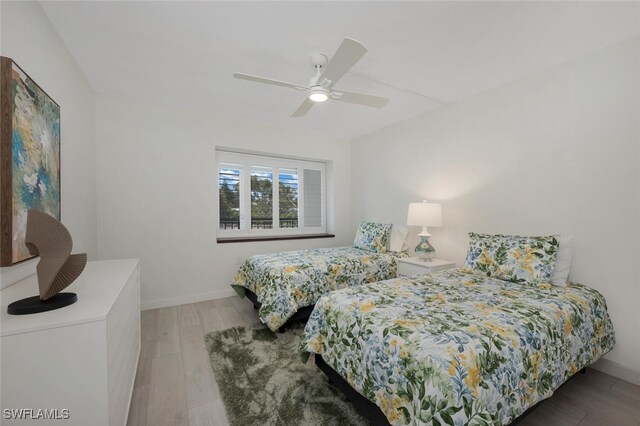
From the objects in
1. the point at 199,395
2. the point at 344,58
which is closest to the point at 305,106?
the point at 344,58

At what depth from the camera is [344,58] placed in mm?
1659

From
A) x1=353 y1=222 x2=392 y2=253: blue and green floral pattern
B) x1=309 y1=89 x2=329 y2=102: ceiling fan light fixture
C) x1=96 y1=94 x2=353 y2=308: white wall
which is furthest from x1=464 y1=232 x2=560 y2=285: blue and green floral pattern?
x1=96 y1=94 x2=353 y2=308: white wall

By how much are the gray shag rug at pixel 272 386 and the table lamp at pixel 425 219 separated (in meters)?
1.76

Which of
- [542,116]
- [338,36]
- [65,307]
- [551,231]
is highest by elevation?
[338,36]

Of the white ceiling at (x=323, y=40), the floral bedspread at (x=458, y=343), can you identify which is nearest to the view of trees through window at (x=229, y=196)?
the white ceiling at (x=323, y=40)

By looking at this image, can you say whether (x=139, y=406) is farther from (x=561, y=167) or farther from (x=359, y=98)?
(x=561, y=167)

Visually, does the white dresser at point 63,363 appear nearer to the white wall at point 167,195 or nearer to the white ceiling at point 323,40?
the white ceiling at point 323,40

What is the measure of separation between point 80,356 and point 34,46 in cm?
186

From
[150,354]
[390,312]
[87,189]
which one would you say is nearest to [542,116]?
[390,312]

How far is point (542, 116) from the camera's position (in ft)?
7.96

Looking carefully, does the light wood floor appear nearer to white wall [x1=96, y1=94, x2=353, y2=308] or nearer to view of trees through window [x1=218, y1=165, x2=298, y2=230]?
white wall [x1=96, y1=94, x2=353, y2=308]

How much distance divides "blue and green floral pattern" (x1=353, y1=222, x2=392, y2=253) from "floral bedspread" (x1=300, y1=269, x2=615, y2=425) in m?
1.61

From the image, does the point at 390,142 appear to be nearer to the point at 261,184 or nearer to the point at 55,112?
the point at 261,184

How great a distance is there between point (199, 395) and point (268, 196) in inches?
116
